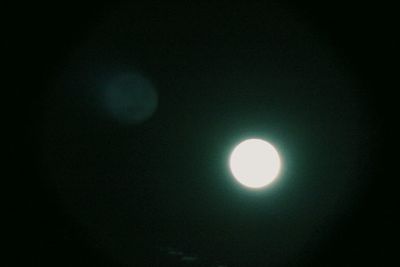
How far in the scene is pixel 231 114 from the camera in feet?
15.7

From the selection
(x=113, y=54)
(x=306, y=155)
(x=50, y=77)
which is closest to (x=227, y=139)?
(x=306, y=155)

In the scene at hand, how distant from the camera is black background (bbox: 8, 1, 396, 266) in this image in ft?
12.8

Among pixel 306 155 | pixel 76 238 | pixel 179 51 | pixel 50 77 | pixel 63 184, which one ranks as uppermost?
pixel 179 51

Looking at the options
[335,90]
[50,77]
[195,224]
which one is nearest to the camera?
[50,77]

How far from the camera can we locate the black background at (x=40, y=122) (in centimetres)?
389

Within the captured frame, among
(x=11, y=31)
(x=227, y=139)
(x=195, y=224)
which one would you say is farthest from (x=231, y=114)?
(x=11, y=31)

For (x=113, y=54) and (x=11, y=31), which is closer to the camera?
(x=11, y=31)

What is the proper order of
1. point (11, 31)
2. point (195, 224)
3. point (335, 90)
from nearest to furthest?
point (11, 31)
point (335, 90)
point (195, 224)

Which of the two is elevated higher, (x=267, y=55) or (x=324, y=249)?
(x=267, y=55)

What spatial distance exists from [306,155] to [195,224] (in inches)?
39.6

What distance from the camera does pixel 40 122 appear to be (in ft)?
14.6

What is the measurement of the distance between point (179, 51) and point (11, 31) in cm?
118

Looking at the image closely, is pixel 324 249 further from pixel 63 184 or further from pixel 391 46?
pixel 63 184

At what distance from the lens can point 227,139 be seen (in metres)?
4.83
